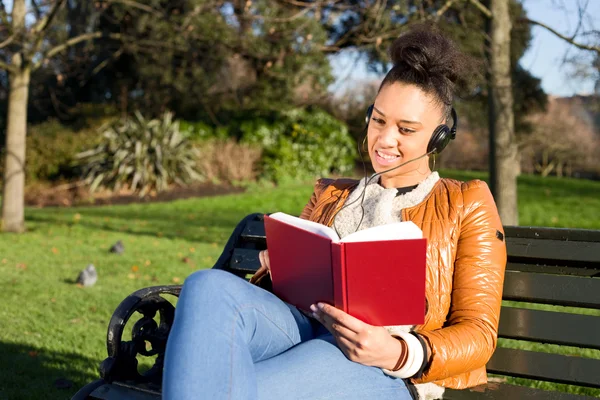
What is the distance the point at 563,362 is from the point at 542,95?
15.6m

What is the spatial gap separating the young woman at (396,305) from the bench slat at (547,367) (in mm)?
198

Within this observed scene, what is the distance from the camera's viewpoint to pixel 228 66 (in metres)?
17.0

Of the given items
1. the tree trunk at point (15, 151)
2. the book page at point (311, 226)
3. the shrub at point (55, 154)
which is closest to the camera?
→ the book page at point (311, 226)

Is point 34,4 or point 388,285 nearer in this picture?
point 388,285

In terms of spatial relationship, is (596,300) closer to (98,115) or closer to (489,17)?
(489,17)

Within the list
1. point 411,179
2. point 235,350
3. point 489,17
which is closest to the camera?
point 235,350

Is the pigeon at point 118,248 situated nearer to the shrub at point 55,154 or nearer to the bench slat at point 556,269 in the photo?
the bench slat at point 556,269

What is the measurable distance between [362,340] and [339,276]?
0.22 m

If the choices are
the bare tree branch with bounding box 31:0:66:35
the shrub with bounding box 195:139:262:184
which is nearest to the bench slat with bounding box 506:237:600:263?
the bare tree branch with bounding box 31:0:66:35

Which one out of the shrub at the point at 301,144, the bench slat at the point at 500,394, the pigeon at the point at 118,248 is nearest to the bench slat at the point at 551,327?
the bench slat at the point at 500,394

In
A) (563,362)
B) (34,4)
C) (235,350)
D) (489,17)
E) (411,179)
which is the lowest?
(563,362)

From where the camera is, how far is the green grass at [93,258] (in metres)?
4.21

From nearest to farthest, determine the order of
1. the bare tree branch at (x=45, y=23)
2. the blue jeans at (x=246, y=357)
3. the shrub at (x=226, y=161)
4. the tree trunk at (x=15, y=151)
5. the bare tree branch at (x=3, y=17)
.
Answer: the blue jeans at (x=246, y=357) < the bare tree branch at (x=3, y=17) < the bare tree branch at (x=45, y=23) < the tree trunk at (x=15, y=151) < the shrub at (x=226, y=161)

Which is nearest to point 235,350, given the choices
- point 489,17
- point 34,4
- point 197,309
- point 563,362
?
point 197,309
